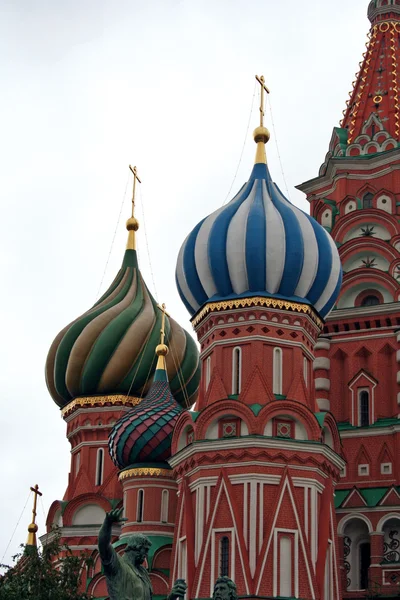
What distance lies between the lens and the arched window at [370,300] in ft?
74.1

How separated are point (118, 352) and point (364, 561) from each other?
7.20 m

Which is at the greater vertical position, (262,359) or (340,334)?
(340,334)

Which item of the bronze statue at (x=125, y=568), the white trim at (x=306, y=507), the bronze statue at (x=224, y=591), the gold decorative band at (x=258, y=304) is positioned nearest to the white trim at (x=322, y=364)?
the gold decorative band at (x=258, y=304)

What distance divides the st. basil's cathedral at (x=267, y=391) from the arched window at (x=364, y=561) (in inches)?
1.5

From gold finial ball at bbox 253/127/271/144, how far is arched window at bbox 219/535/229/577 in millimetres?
7261

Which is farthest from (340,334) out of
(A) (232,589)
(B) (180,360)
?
(A) (232,589)

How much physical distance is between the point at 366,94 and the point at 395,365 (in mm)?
6079

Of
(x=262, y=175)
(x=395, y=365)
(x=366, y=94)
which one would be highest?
(x=366, y=94)

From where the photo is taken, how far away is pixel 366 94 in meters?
24.6


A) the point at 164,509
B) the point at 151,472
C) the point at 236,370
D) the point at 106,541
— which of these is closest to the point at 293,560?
the point at 236,370

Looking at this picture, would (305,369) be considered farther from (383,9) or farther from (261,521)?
(383,9)

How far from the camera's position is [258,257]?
19.5 m

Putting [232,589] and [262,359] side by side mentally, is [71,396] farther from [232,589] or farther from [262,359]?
[232,589]

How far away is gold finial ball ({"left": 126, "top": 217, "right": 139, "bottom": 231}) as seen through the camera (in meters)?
27.7
